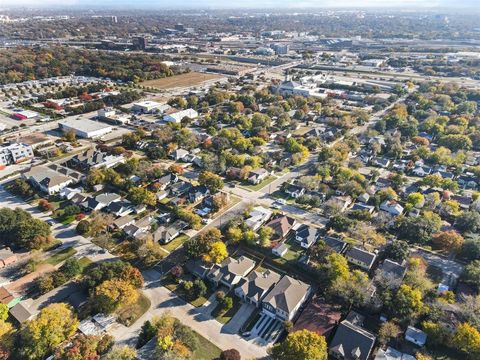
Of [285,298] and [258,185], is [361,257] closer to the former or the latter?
[285,298]

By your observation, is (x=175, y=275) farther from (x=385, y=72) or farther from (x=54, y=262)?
(x=385, y=72)

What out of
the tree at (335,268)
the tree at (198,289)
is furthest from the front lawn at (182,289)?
the tree at (335,268)

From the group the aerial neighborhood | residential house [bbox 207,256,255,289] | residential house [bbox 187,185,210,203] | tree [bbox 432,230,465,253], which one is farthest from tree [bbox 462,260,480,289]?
residential house [bbox 187,185,210,203]

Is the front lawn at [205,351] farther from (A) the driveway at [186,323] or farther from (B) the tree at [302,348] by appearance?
(B) the tree at [302,348]

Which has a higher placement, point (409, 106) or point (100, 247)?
point (409, 106)

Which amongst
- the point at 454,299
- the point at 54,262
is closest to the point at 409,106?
the point at 454,299

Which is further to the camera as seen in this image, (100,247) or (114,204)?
(114,204)

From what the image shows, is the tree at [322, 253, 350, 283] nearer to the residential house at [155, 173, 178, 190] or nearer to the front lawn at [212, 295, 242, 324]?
the front lawn at [212, 295, 242, 324]

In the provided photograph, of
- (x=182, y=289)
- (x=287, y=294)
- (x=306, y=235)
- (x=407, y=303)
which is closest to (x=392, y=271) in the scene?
(x=407, y=303)
